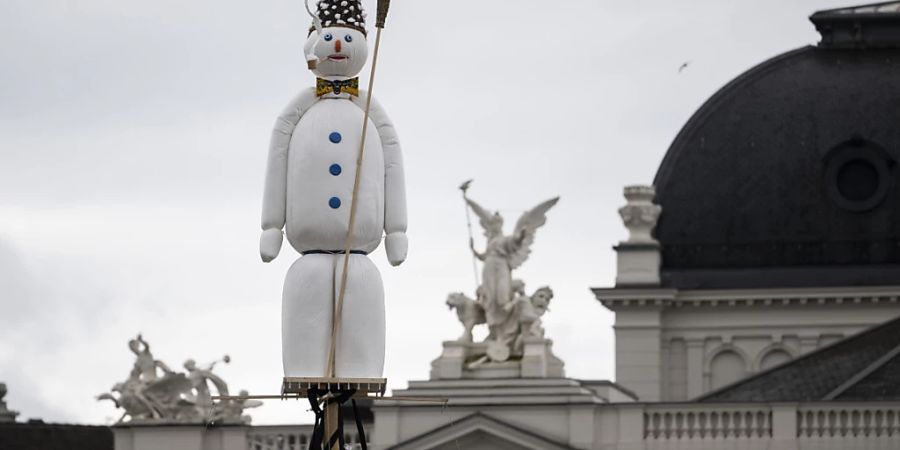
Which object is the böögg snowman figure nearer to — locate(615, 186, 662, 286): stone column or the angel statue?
the angel statue

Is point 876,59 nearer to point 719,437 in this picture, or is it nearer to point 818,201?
point 818,201

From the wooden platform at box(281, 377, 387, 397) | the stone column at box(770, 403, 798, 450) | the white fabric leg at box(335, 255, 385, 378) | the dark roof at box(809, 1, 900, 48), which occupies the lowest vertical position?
the wooden platform at box(281, 377, 387, 397)

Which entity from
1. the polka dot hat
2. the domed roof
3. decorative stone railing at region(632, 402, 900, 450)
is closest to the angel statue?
decorative stone railing at region(632, 402, 900, 450)

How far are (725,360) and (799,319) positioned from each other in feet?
7.08

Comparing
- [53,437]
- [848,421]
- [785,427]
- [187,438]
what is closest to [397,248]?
[848,421]

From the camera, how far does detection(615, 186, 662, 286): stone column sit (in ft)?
241

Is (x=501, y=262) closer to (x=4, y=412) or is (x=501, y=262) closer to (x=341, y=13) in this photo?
(x=4, y=412)

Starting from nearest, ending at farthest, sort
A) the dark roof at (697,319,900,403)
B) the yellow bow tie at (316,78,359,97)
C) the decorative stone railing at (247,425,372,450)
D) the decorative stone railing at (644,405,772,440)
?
the yellow bow tie at (316,78,359,97)
the decorative stone railing at (644,405,772,440)
the dark roof at (697,319,900,403)
the decorative stone railing at (247,425,372,450)

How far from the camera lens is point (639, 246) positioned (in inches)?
2904

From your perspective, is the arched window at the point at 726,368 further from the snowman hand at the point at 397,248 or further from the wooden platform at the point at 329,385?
the wooden platform at the point at 329,385

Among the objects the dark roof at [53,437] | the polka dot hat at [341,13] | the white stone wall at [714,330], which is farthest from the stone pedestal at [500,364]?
the polka dot hat at [341,13]

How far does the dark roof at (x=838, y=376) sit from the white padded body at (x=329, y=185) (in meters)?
30.8

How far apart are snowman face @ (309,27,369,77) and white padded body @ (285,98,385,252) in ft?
1.28

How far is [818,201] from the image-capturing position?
75.5 m
